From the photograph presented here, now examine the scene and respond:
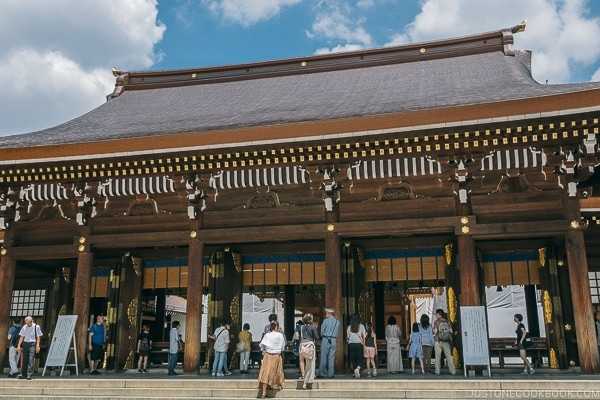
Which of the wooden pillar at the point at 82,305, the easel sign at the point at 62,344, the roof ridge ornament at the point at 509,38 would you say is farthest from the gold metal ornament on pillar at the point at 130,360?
the roof ridge ornament at the point at 509,38

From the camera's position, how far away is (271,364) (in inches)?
374

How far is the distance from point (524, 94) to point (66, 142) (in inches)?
402

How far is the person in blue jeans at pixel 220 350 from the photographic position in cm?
1238

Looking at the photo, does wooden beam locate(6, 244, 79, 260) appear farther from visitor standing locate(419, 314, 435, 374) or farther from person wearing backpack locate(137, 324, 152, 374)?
visitor standing locate(419, 314, 435, 374)

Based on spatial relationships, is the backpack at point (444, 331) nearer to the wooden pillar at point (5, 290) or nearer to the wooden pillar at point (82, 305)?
the wooden pillar at point (82, 305)

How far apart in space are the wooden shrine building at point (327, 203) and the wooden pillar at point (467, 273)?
0.03 m

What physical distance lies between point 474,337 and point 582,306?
222 cm

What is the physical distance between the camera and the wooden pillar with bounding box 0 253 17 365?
13434 mm

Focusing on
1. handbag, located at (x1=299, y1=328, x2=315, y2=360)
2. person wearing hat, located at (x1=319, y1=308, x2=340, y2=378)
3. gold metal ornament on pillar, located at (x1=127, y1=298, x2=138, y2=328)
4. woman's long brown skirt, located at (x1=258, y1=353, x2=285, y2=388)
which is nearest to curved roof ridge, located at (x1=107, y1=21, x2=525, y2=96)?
gold metal ornament on pillar, located at (x1=127, y1=298, x2=138, y2=328)

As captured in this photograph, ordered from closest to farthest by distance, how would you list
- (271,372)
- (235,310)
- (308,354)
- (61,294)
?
(271,372)
(308,354)
(235,310)
(61,294)

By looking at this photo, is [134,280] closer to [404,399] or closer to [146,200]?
[146,200]

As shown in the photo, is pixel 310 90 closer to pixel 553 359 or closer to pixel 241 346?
pixel 241 346

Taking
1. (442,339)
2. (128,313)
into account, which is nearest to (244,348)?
(128,313)

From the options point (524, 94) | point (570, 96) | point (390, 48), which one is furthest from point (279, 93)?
point (570, 96)
